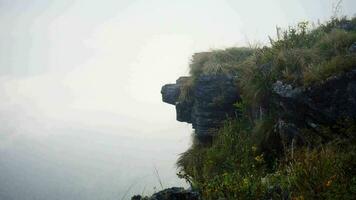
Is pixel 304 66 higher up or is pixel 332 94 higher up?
pixel 304 66

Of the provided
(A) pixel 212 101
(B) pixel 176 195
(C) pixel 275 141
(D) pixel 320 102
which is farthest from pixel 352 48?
(B) pixel 176 195

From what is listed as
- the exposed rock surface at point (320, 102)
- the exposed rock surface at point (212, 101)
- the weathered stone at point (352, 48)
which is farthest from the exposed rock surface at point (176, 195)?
the exposed rock surface at point (212, 101)

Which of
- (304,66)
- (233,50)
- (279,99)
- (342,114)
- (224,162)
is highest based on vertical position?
(233,50)

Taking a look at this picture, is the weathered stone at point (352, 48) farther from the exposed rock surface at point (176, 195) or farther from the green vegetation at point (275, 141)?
the exposed rock surface at point (176, 195)

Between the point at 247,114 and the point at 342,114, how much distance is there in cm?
358

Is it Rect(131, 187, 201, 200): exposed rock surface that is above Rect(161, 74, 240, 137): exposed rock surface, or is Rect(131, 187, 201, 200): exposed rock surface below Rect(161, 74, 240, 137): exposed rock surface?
below

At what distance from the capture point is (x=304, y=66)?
9.07m

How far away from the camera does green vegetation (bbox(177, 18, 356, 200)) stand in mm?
5117

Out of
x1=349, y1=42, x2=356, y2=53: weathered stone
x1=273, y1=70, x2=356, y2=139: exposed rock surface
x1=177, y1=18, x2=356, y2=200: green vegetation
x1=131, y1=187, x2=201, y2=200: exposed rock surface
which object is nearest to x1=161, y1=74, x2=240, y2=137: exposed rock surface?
x1=177, y1=18, x2=356, y2=200: green vegetation

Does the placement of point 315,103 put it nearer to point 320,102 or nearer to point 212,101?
point 320,102

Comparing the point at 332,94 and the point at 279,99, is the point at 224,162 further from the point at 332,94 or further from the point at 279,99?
the point at 332,94

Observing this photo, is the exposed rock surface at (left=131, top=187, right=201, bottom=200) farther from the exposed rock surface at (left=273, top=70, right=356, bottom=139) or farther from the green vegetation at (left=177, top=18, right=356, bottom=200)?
the exposed rock surface at (left=273, top=70, right=356, bottom=139)

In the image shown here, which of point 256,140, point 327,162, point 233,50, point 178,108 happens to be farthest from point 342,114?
point 178,108

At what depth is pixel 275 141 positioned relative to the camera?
9.36 metres
